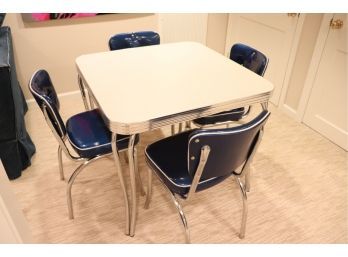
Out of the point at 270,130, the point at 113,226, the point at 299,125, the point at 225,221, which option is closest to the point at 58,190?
Result: the point at 113,226

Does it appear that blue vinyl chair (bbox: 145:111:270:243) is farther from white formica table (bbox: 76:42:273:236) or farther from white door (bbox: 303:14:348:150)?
white door (bbox: 303:14:348:150)

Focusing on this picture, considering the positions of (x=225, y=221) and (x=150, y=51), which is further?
(x=150, y=51)

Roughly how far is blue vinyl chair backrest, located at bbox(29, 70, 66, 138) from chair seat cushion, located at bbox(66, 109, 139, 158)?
92mm

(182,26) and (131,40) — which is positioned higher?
(131,40)

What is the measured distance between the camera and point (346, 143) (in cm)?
224

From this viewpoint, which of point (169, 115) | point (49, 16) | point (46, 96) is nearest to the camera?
point (169, 115)

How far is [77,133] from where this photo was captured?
58.6 inches

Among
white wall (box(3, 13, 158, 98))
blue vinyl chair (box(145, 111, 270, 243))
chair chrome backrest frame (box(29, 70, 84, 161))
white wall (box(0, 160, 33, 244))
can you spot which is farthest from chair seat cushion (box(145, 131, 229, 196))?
white wall (box(3, 13, 158, 98))

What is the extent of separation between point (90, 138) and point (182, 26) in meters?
1.99

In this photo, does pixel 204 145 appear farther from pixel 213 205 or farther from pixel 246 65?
pixel 246 65

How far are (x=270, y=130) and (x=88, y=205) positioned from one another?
161cm

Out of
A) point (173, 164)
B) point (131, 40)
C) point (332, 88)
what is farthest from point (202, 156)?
point (332, 88)

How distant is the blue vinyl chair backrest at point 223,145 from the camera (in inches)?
38.1

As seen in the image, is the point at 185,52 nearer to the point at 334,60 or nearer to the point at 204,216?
the point at 204,216
